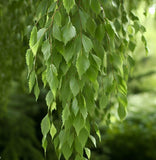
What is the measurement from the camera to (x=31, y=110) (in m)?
3.68

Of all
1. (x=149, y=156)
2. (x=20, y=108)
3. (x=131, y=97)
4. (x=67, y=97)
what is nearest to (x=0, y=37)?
(x=67, y=97)

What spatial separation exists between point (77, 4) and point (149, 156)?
135 inches

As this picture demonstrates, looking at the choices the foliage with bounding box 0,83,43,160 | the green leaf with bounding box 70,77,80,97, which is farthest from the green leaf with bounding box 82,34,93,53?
the foliage with bounding box 0,83,43,160

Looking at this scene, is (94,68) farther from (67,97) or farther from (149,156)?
(149,156)

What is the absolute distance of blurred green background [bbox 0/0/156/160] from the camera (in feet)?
5.25

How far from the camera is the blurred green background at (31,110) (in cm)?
160

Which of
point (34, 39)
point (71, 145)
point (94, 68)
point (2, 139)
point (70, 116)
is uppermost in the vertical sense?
point (34, 39)

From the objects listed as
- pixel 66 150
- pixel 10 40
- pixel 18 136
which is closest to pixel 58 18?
pixel 66 150

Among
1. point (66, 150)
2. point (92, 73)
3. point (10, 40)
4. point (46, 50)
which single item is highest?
point (46, 50)

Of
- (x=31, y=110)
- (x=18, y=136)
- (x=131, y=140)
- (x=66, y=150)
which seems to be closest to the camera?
(x=66, y=150)

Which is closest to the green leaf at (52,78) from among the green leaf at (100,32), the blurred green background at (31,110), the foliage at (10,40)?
the green leaf at (100,32)

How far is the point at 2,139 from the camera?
2.72 meters

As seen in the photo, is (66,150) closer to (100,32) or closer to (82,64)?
(82,64)

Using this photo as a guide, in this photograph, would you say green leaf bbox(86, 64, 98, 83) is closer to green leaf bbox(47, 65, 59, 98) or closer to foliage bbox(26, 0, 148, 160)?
foliage bbox(26, 0, 148, 160)
